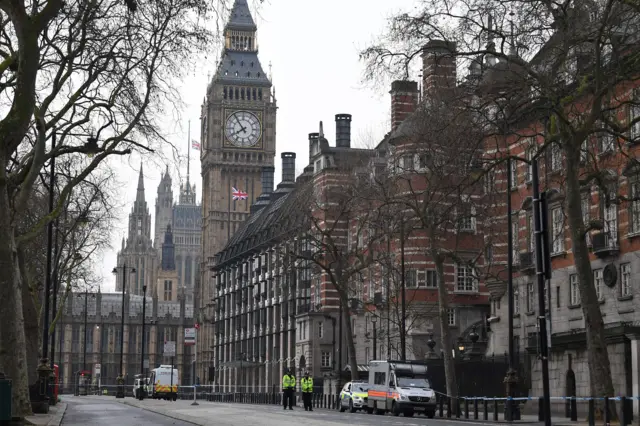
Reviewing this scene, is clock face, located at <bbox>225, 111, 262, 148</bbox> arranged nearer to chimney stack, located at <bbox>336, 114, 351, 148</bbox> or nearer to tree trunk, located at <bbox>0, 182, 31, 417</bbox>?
chimney stack, located at <bbox>336, 114, 351, 148</bbox>

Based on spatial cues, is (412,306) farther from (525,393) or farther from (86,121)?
(86,121)

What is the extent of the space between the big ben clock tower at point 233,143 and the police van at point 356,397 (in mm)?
122073

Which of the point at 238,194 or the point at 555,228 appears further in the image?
the point at 238,194

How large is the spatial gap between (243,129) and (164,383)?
302ft

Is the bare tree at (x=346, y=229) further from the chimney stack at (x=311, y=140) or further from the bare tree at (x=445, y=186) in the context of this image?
the chimney stack at (x=311, y=140)

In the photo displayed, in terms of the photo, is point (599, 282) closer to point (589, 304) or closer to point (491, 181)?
point (491, 181)

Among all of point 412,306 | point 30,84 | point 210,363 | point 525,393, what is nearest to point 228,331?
point 210,363

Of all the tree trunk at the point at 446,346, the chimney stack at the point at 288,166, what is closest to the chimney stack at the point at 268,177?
the chimney stack at the point at 288,166

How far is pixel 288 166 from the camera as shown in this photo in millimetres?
136000

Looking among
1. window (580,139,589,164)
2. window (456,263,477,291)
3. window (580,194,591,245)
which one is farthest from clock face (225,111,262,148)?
window (580,139,589,164)

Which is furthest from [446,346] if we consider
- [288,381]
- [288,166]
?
[288,166]

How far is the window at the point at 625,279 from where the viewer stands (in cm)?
4518

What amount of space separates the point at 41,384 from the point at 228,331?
97.8 metres

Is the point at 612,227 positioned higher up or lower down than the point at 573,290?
higher up
